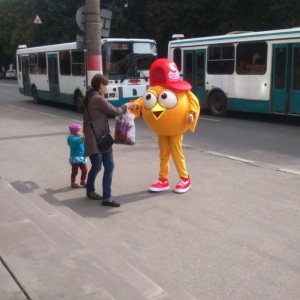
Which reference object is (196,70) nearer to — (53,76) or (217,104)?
(217,104)

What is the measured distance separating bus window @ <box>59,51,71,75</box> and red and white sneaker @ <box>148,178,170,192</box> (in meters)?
11.8

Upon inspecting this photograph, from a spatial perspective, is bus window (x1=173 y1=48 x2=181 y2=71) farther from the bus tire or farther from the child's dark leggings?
the child's dark leggings

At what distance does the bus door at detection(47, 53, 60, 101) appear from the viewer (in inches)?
733

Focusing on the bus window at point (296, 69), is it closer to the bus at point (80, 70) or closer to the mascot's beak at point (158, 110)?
the bus at point (80, 70)

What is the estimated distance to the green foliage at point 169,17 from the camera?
25.4 metres

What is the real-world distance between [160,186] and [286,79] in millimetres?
7541

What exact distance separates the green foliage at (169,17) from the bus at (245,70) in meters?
8.50

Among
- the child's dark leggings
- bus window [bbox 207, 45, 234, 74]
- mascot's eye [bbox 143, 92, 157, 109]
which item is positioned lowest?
the child's dark leggings

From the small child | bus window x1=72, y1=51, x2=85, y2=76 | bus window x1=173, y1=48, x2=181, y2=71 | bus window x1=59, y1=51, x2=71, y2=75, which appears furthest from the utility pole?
bus window x1=59, y1=51, x2=71, y2=75

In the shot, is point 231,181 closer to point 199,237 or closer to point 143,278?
point 199,237

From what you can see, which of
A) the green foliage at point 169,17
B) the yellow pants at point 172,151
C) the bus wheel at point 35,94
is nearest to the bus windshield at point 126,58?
the bus wheel at point 35,94

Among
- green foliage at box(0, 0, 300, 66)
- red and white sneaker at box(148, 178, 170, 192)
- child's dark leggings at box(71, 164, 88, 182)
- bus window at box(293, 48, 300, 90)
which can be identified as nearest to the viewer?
red and white sneaker at box(148, 178, 170, 192)

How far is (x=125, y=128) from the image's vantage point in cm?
598

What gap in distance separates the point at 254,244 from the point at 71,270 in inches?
72.4
